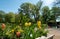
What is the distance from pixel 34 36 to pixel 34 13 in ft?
142

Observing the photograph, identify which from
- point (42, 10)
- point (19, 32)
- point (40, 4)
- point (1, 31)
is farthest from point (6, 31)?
point (42, 10)

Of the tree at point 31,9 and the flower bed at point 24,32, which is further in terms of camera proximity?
the tree at point 31,9

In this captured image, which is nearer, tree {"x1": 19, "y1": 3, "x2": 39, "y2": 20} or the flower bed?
the flower bed

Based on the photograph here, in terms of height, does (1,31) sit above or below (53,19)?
above

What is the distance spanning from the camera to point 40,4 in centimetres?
4406

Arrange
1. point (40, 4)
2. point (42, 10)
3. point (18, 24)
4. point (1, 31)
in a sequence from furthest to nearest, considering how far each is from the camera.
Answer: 1. point (42, 10)
2. point (40, 4)
3. point (1, 31)
4. point (18, 24)

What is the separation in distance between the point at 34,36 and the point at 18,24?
0.95 feet

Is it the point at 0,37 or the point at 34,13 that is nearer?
the point at 0,37

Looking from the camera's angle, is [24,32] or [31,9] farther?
[31,9]

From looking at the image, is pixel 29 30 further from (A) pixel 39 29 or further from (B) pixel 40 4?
(B) pixel 40 4

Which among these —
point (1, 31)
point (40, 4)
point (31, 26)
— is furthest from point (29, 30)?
point (40, 4)

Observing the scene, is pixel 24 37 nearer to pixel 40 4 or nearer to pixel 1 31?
pixel 1 31

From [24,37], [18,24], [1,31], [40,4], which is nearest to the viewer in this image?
[24,37]

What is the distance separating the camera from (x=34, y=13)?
149 feet
